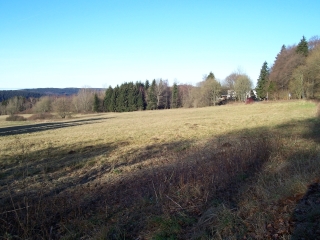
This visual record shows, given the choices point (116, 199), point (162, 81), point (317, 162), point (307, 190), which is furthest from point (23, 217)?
point (162, 81)

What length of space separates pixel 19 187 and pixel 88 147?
29.0ft

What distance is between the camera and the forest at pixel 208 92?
56.0 metres

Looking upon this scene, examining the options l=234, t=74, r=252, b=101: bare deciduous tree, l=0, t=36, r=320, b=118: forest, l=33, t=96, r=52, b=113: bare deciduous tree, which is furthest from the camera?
l=33, t=96, r=52, b=113: bare deciduous tree

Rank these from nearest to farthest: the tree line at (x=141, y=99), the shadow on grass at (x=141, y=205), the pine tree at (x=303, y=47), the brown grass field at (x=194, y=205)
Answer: the brown grass field at (x=194, y=205) < the shadow on grass at (x=141, y=205) < the pine tree at (x=303, y=47) < the tree line at (x=141, y=99)

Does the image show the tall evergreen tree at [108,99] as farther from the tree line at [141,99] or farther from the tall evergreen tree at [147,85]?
the tall evergreen tree at [147,85]

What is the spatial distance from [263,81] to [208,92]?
1676 cm

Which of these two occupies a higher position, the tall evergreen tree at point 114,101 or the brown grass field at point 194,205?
the tall evergreen tree at point 114,101

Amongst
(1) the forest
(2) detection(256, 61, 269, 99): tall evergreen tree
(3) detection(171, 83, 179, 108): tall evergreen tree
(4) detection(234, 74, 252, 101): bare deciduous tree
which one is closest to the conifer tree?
(1) the forest

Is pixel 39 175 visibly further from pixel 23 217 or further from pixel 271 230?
pixel 271 230

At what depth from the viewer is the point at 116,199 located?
613cm

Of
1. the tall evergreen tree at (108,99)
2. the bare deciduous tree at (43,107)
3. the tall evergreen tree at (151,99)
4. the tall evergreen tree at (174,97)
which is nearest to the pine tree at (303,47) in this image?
the tall evergreen tree at (174,97)

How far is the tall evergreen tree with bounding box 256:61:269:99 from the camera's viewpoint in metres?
72.4

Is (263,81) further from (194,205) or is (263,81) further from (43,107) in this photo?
(43,107)

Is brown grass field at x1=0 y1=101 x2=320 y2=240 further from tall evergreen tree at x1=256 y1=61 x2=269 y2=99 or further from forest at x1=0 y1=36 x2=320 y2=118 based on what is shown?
tall evergreen tree at x1=256 y1=61 x2=269 y2=99
